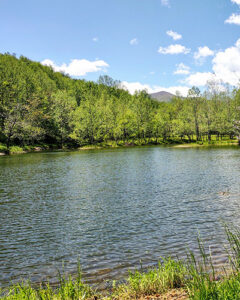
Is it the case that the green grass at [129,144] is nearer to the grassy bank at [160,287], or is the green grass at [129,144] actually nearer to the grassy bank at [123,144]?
the grassy bank at [123,144]

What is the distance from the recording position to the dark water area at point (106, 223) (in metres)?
12.6

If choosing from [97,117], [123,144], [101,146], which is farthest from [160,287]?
[97,117]

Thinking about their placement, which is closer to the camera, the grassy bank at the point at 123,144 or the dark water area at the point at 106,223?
the dark water area at the point at 106,223

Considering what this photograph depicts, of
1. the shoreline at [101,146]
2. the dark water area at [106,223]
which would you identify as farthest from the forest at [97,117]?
the dark water area at [106,223]

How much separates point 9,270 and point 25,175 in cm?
3300

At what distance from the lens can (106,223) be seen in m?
18.7

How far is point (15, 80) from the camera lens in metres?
127

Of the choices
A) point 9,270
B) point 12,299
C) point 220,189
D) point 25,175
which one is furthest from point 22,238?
point 25,175

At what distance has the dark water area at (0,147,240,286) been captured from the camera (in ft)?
41.3

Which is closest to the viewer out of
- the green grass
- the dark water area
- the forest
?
the dark water area

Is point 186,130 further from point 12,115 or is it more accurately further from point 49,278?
point 49,278

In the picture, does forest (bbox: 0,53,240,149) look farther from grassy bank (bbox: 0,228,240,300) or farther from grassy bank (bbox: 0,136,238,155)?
grassy bank (bbox: 0,228,240,300)

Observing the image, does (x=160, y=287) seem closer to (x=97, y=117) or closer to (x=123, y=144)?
(x=123, y=144)

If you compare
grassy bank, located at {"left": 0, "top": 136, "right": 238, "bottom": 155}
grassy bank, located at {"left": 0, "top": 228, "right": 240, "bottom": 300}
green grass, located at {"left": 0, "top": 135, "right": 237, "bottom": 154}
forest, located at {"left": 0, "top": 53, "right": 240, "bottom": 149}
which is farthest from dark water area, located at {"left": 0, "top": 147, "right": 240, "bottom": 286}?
forest, located at {"left": 0, "top": 53, "right": 240, "bottom": 149}
